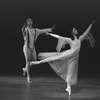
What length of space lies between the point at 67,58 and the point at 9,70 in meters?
3.33

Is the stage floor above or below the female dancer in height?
below

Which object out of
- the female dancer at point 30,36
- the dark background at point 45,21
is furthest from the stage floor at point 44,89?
the dark background at point 45,21

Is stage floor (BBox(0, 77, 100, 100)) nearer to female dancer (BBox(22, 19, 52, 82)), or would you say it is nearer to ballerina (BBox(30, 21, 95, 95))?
ballerina (BBox(30, 21, 95, 95))

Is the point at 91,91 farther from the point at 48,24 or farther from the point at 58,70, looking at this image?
the point at 48,24

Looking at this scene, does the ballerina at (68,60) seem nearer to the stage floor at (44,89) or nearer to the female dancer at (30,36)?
the stage floor at (44,89)

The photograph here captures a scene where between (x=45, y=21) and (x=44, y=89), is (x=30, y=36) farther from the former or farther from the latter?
(x=45, y=21)

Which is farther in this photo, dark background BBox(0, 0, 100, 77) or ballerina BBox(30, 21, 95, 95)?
dark background BBox(0, 0, 100, 77)

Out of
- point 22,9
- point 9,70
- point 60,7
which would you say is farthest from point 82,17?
point 9,70

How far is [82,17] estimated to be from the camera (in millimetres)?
10570

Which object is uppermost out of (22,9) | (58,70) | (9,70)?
(22,9)

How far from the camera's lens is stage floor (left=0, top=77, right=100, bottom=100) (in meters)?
6.01

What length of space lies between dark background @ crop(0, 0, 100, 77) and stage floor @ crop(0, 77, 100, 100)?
244cm

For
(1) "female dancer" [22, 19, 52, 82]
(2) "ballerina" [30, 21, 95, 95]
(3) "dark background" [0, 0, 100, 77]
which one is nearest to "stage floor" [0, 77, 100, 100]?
(2) "ballerina" [30, 21, 95, 95]

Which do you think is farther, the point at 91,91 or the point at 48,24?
the point at 48,24
